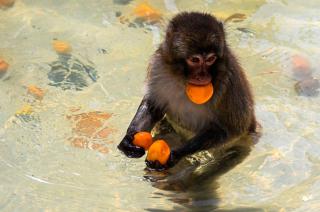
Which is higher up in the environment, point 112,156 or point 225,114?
point 225,114

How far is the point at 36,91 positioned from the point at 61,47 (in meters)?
0.85

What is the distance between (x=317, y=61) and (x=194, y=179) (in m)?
2.25

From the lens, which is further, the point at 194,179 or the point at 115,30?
the point at 115,30

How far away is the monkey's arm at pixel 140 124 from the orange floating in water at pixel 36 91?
1192 mm

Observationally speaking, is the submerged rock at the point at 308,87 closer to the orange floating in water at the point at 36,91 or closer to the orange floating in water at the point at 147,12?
the orange floating in water at the point at 147,12

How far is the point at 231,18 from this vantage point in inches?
288

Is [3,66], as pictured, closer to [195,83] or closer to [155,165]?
[155,165]

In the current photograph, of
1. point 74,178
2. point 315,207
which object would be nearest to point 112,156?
point 74,178

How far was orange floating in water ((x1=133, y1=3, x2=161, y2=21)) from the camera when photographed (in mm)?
7325

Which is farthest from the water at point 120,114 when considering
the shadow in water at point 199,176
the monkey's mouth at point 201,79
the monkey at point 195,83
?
the monkey's mouth at point 201,79

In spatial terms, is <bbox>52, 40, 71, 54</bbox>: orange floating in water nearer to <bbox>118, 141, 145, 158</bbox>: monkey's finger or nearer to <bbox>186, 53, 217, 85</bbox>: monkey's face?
<bbox>118, 141, 145, 158</bbox>: monkey's finger

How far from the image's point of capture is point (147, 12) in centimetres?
738

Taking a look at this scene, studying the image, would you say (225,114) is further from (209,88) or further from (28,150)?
(28,150)

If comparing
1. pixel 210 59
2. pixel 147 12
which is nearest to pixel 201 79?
pixel 210 59
